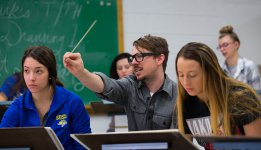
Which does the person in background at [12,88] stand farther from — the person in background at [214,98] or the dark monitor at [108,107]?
the person in background at [214,98]

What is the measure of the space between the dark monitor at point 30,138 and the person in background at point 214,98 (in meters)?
0.65

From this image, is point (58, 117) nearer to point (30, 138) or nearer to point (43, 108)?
point (43, 108)

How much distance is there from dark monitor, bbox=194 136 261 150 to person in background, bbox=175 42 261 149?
50cm

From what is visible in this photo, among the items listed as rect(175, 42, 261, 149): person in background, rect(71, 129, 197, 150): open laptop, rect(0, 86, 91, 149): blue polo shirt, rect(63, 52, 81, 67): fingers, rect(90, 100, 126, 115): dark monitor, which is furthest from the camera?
rect(90, 100, 126, 115): dark monitor

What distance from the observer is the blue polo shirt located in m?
2.04

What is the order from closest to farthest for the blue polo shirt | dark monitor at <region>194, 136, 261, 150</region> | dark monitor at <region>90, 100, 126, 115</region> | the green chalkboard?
1. dark monitor at <region>194, 136, 261, 150</region>
2. the blue polo shirt
3. dark monitor at <region>90, 100, 126, 115</region>
4. the green chalkboard

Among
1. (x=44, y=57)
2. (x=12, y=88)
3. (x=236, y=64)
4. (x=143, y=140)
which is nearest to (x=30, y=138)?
(x=143, y=140)

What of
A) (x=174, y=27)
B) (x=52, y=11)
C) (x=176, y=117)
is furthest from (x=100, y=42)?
(x=176, y=117)

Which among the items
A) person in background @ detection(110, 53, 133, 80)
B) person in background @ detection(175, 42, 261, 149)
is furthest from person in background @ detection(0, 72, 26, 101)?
person in background @ detection(175, 42, 261, 149)

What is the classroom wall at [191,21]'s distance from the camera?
4188mm

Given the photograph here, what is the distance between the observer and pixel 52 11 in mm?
3941

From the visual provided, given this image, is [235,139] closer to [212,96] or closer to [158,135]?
[158,135]

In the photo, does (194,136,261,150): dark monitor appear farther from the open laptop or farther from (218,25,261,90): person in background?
(218,25,261,90): person in background

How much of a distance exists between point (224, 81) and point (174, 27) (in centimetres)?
264
